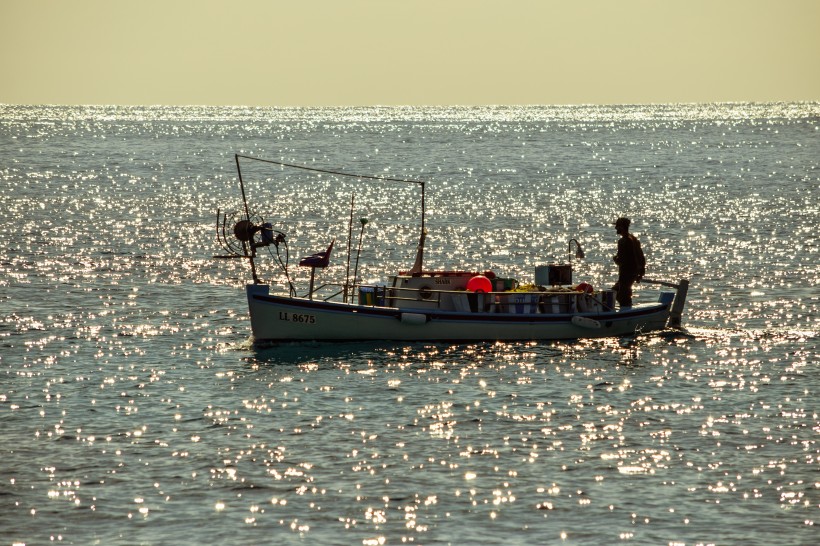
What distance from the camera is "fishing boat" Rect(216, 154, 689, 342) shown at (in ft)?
140

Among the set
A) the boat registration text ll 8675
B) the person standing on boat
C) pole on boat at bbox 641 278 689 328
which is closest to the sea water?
pole on boat at bbox 641 278 689 328

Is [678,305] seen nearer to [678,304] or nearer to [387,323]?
[678,304]

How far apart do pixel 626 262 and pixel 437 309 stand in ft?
22.7

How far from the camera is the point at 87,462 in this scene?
28.8 m

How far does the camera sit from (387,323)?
42906 mm

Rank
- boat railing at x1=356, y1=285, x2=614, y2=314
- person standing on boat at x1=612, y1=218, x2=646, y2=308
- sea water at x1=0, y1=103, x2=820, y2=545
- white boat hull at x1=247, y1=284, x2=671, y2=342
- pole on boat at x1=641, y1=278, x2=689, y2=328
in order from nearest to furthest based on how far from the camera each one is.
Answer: sea water at x1=0, y1=103, x2=820, y2=545 → white boat hull at x1=247, y1=284, x2=671, y2=342 → boat railing at x1=356, y1=285, x2=614, y2=314 → person standing on boat at x1=612, y1=218, x2=646, y2=308 → pole on boat at x1=641, y1=278, x2=689, y2=328

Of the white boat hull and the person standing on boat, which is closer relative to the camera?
the white boat hull

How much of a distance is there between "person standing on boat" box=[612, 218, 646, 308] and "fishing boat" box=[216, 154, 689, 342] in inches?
24.9

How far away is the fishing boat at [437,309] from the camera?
42.5 m

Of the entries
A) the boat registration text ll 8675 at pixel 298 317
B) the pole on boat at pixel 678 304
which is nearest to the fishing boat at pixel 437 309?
the boat registration text ll 8675 at pixel 298 317

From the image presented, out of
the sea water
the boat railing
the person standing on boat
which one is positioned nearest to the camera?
the sea water

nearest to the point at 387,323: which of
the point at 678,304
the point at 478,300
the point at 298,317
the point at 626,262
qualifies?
the point at 298,317

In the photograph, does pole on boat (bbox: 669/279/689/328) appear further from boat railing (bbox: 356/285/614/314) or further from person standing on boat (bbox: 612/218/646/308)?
boat railing (bbox: 356/285/614/314)

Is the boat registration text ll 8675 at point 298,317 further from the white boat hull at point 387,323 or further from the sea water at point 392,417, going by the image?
the sea water at point 392,417
